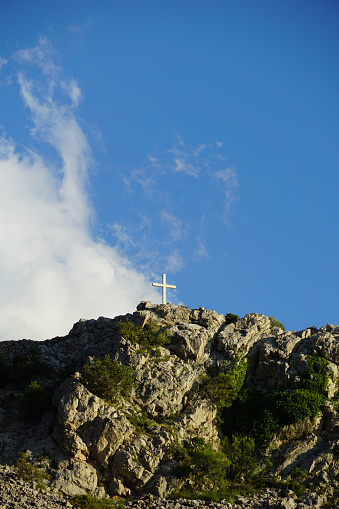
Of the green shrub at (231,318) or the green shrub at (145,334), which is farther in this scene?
the green shrub at (231,318)

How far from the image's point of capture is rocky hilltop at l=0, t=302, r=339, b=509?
120 feet

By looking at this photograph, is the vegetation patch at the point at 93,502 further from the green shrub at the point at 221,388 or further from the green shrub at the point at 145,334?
the green shrub at the point at 145,334

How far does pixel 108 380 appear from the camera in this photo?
41.0m

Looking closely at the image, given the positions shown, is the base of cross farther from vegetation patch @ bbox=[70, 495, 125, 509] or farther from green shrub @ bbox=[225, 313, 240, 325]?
vegetation patch @ bbox=[70, 495, 125, 509]

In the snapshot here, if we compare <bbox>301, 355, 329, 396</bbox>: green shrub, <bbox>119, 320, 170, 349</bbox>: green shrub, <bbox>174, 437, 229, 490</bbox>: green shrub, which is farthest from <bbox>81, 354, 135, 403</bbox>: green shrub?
<bbox>301, 355, 329, 396</bbox>: green shrub

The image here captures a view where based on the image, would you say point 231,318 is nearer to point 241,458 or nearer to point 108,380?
point 241,458

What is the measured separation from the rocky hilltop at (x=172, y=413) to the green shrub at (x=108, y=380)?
9cm

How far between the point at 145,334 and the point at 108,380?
760cm

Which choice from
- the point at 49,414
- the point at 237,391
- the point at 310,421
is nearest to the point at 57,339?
the point at 49,414

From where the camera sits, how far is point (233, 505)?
35031 millimetres

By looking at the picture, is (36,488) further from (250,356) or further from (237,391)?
(250,356)

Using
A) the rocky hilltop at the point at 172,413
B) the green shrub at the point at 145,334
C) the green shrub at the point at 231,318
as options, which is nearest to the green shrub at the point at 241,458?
the rocky hilltop at the point at 172,413

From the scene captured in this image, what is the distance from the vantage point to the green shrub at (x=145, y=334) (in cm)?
4650

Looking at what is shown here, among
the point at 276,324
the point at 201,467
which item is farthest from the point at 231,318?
the point at 201,467
